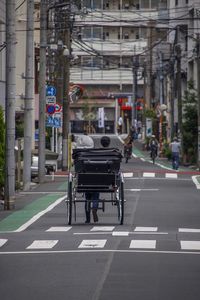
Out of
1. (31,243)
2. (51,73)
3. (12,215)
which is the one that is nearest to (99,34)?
(51,73)

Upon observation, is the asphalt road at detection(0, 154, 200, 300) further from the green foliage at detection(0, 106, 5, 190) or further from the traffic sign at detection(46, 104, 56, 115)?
the traffic sign at detection(46, 104, 56, 115)

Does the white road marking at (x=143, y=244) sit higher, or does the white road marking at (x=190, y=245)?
the white road marking at (x=143, y=244)

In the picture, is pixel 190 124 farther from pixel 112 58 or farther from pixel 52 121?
pixel 112 58

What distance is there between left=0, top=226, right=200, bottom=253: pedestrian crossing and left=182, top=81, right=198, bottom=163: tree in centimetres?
4235

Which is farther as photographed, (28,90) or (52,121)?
(52,121)

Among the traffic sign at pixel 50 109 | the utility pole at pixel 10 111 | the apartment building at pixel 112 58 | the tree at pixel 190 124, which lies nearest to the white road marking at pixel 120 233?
the utility pole at pixel 10 111

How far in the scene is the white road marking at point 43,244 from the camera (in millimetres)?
18705

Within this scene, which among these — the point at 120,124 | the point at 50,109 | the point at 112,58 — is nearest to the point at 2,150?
the point at 50,109

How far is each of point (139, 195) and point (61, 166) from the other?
1982 cm

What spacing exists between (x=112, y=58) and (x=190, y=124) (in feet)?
176

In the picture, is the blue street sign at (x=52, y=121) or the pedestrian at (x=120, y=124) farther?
the pedestrian at (x=120, y=124)

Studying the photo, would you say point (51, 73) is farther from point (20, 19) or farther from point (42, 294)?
point (42, 294)

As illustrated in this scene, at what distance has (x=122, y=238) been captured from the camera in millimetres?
20109

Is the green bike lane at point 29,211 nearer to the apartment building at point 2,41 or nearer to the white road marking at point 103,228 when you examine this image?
the white road marking at point 103,228
